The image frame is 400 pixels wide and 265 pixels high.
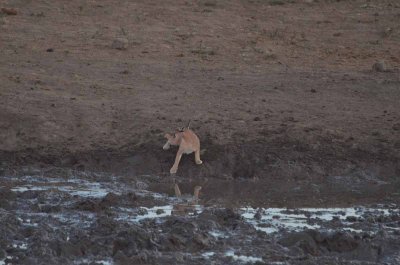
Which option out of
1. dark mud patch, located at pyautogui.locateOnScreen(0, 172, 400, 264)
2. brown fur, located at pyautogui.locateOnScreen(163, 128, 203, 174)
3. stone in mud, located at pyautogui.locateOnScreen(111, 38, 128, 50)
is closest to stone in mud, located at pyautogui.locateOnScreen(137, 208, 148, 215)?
dark mud patch, located at pyautogui.locateOnScreen(0, 172, 400, 264)

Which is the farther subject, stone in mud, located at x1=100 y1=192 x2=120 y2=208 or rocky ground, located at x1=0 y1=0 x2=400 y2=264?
stone in mud, located at x1=100 y1=192 x2=120 y2=208

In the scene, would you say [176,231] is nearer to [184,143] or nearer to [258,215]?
[258,215]

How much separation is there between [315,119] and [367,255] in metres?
4.56

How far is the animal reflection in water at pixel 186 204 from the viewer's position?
10.1m

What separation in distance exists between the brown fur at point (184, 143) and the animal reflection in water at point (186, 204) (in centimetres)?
45

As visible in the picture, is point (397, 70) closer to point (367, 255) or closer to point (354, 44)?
point (354, 44)

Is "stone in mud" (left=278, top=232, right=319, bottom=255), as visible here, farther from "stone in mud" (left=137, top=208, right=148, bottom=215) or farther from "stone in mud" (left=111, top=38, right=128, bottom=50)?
"stone in mud" (left=111, top=38, right=128, bottom=50)

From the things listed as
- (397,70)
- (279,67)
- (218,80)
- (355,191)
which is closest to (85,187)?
(355,191)

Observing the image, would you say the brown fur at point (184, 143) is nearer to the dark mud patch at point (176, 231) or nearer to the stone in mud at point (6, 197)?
the dark mud patch at point (176, 231)

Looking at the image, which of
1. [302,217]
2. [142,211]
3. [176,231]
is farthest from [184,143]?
[176,231]

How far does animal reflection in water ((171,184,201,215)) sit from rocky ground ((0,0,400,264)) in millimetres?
97

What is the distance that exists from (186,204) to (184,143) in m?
1.39

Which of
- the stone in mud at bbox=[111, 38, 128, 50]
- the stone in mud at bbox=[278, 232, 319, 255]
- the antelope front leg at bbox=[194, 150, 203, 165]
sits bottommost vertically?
the antelope front leg at bbox=[194, 150, 203, 165]

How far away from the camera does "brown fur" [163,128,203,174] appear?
11.8 m
